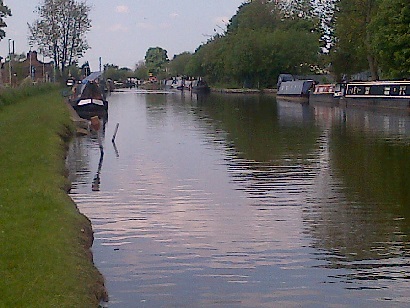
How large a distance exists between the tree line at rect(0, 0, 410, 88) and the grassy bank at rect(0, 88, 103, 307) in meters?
35.2

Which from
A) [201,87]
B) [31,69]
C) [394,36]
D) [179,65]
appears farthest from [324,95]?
[179,65]

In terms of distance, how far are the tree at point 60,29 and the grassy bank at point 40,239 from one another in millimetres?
63706

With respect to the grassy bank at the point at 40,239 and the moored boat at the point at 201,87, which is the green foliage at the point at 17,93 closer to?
the grassy bank at the point at 40,239

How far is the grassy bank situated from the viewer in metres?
7.54

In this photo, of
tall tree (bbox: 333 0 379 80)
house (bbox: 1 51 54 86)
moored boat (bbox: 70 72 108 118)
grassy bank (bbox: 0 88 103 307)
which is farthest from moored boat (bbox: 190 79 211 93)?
grassy bank (bbox: 0 88 103 307)

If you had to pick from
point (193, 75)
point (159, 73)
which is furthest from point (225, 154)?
point (159, 73)

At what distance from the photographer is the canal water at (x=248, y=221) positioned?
9.20 meters

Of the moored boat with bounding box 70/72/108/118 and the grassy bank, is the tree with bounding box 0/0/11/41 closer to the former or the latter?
the moored boat with bounding box 70/72/108/118

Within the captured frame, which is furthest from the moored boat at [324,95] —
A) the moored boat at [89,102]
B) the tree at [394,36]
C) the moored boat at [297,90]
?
the moored boat at [89,102]

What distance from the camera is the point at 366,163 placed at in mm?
20609

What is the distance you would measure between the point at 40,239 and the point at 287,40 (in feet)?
258

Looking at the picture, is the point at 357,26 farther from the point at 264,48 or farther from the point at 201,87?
the point at 201,87

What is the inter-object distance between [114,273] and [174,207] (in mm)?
4525

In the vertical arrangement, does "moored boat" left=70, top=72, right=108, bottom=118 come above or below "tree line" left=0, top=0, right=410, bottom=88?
below
